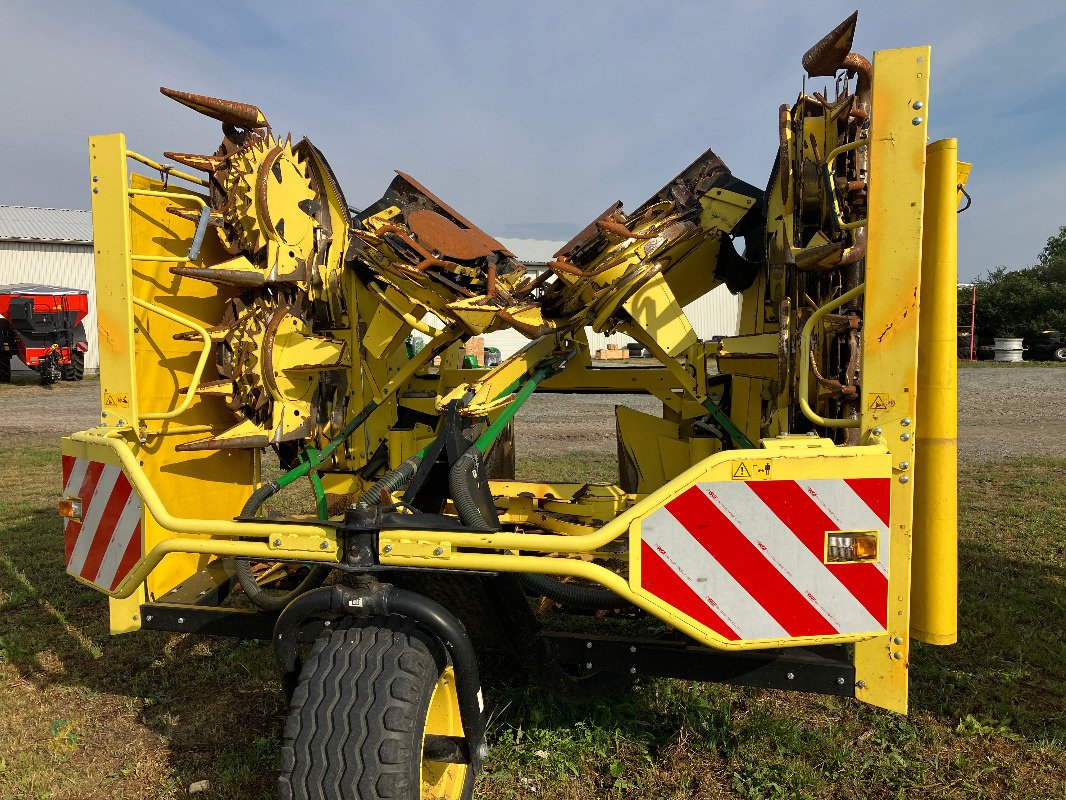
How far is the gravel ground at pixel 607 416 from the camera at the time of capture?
9617 millimetres

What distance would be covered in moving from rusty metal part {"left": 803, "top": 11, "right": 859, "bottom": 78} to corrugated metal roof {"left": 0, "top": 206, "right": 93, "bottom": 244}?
2661 cm

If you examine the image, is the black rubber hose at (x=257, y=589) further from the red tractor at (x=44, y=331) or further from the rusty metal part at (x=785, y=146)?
the red tractor at (x=44, y=331)

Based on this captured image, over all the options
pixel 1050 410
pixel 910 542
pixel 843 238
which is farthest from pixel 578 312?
pixel 1050 410

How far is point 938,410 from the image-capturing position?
2.04 m

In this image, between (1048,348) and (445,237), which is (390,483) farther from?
(1048,348)

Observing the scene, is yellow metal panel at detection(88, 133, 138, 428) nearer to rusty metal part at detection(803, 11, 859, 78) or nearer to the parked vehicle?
rusty metal part at detection(803, 11, 859, 78)

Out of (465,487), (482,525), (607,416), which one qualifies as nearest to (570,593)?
(465,487)

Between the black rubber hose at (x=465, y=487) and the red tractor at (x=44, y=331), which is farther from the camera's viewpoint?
the red tractor at (x=44, y=331)

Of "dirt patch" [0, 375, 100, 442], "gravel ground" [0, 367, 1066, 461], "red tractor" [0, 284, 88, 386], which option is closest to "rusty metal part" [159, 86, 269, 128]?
"gravel ground" [0, 367, 1066, 461]

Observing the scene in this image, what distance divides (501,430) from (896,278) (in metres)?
1.55

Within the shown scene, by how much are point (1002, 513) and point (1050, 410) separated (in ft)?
29.7

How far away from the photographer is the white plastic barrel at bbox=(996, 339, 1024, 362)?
2686 cm

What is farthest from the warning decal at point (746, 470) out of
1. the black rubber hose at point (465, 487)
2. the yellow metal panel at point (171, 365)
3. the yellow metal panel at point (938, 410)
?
the yellow metal panel at point (171, 365)

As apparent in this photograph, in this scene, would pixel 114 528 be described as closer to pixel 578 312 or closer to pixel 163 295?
pixel 163 295
